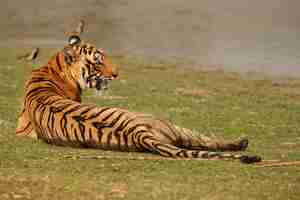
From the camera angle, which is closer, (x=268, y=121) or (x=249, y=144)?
(x=249, y=144)

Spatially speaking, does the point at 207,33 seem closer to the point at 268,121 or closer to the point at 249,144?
the point at 268,121

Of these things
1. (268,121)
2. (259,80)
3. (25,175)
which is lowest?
(25,175)

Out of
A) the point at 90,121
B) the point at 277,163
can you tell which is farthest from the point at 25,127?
the point at 277,163

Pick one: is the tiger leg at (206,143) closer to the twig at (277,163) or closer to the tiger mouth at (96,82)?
the twig at (277,163)

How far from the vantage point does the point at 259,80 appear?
63.2 feet

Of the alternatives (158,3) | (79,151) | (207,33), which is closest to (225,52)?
(207,33)

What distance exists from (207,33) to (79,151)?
63.3 ft

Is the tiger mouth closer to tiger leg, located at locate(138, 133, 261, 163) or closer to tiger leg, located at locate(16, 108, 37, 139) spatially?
tiger leg, located at locate(16, 108, 37, 139)

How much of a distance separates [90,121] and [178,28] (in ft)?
65.2

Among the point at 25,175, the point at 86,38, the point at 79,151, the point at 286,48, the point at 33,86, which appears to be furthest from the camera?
the point at 86,38

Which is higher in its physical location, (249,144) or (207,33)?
(207,33)

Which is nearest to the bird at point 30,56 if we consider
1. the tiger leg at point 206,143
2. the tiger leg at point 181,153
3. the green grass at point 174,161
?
the green grass at point 174,161

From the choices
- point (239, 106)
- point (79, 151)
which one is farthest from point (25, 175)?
point (239, 106)

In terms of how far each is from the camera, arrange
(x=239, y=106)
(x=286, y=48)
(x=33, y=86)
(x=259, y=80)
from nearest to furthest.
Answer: (x=33, y=86) → (x=239, y=106) → (x=259, y=80) → (x=286, y=48)
